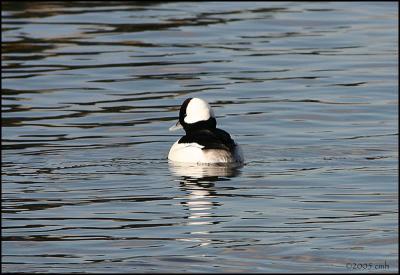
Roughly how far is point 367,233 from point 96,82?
10627 mm

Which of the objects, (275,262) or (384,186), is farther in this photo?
(384,186)

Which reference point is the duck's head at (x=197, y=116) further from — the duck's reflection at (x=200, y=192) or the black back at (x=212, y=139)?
the duck's reflection at (x=200, y=192)

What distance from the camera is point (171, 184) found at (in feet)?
46.9

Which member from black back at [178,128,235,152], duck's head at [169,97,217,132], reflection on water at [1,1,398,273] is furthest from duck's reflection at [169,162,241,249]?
duck's head at [169,97,217,132]

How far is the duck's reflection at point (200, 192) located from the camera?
Answer: 462 inches

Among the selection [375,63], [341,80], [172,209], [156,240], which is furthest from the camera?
[375,63]

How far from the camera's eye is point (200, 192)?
13766 mm

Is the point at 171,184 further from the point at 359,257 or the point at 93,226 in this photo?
the point at 359,257

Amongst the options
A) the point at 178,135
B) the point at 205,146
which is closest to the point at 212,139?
the point at 205,146

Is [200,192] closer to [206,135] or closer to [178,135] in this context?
[206,135]

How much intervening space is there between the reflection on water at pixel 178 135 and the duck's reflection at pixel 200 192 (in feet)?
0.09

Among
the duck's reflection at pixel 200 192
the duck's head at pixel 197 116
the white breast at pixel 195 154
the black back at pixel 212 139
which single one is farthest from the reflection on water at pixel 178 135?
the duck's head at pixel 197 116

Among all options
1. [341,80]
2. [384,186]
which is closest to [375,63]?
[341,80]

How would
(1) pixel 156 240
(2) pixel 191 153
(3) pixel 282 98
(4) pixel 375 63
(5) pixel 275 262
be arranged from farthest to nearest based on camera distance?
(4) pixel 375 63, (3) pixel 282 98, (2) pixel 191 153, (1) pixel 156 240, (5) pixel 275 262
